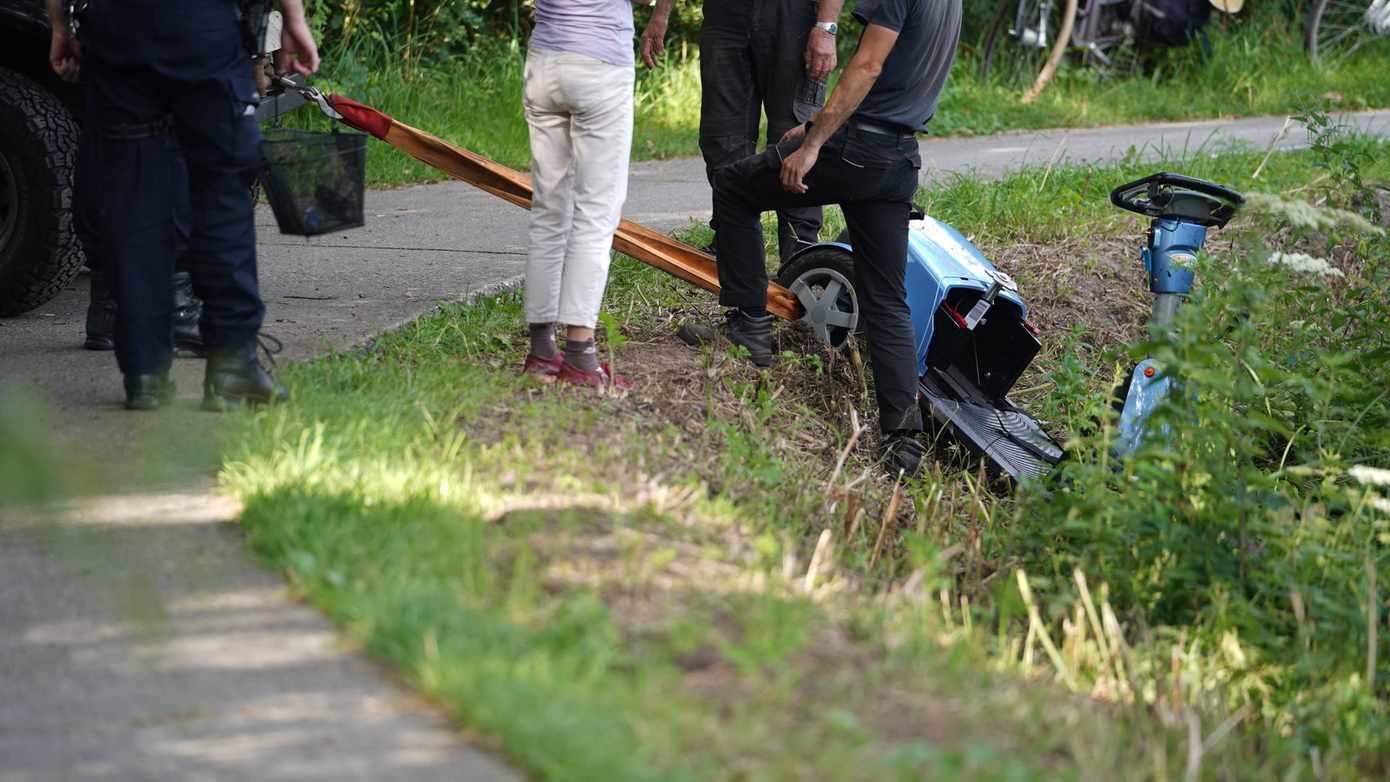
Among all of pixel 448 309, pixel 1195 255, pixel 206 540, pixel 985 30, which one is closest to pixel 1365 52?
pixel 985 30

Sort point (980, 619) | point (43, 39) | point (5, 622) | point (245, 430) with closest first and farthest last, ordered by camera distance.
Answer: point (5, 622) < point (245, 430) < point (980, 619) < point (43, 39)

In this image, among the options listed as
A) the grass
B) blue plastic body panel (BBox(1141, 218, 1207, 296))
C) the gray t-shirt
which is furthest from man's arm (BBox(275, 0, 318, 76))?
the grass

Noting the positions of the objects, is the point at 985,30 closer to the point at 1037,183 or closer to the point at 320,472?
the point at 1037,183

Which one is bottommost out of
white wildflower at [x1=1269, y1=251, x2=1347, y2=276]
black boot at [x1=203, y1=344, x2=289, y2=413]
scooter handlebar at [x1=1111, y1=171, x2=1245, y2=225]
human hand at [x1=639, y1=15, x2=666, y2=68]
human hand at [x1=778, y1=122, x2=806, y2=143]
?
black boot at [x1=203, y1=344, x2=289, y2=413]

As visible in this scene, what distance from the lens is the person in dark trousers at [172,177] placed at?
4082 millimetres

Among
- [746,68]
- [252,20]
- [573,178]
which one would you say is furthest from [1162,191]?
[252,20]

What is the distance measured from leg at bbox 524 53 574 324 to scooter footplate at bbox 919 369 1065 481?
168 cm

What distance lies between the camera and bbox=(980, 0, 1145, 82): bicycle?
525 inches

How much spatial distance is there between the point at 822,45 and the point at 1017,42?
28.1ft

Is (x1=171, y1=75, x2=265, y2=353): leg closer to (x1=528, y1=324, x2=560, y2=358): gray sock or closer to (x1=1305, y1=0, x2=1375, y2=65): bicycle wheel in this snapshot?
(x1=528, y1=324, x2=560, y2=358): gray sock

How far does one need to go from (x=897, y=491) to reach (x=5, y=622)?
2.67 m

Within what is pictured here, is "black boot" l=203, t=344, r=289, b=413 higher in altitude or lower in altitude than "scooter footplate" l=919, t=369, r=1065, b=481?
higher

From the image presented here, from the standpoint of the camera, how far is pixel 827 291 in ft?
19.3

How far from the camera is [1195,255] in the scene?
18.0 ft
